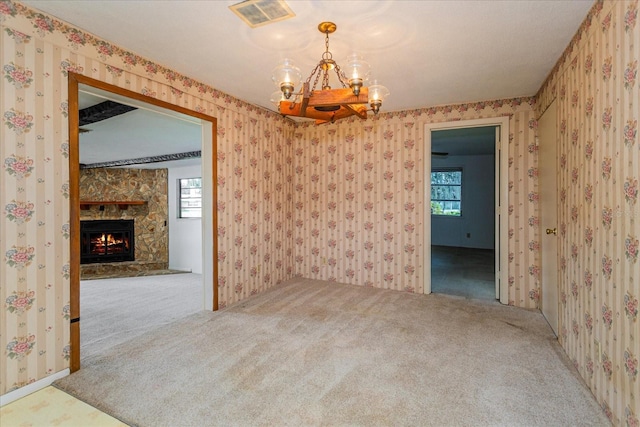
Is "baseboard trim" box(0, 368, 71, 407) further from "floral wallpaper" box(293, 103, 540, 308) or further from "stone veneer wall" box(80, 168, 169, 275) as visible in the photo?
"stone veneer wall" box(80, 168, 169, 275)

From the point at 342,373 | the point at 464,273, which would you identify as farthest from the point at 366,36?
the point at 464,273

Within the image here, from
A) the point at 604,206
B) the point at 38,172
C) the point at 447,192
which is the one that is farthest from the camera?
the point at 447,192

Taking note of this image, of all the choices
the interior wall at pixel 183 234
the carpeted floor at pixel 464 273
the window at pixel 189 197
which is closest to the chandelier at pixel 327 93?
the carpeted floor at pixel 464 273

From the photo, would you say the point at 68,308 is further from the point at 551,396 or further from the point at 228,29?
the point at 551,396

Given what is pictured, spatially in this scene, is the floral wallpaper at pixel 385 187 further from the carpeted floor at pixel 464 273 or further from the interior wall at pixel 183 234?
the interior wall at pixel 183 234

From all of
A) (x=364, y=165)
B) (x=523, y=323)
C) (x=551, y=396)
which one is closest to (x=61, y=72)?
(x=364, y=165)

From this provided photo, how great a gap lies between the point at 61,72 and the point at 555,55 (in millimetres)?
3630

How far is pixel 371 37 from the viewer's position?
2150 millimetres

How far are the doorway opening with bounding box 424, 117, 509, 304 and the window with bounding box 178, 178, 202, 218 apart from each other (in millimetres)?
4769

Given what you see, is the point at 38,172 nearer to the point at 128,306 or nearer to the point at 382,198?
the point at 128,306

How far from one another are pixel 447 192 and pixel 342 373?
718 cm

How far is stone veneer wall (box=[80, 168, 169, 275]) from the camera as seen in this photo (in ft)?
22.4

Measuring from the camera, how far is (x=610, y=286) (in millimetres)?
1621

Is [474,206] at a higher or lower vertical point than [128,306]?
higher
